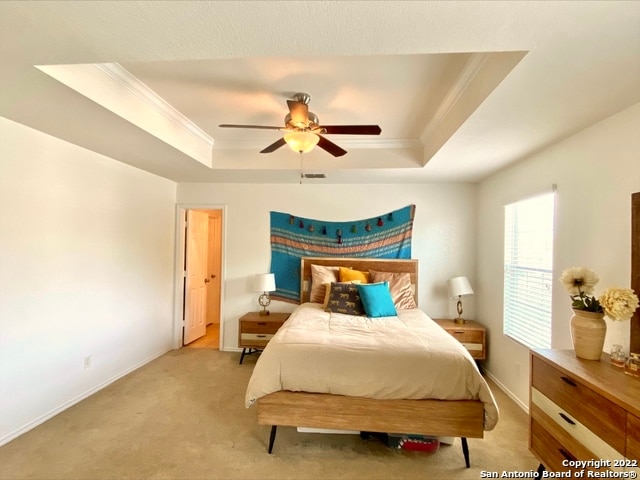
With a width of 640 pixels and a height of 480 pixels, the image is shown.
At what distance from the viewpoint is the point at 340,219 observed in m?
4.22

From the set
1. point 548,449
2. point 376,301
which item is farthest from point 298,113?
point 548,449

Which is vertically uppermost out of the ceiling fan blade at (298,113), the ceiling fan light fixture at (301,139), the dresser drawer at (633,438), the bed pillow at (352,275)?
the ceiling fan blade at (298,113)

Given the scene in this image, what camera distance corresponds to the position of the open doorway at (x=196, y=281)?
4.40 meters

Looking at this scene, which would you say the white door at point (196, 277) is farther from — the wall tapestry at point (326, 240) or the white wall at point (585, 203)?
the white wall at point (585, 203)

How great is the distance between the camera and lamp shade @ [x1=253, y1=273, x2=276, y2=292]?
3.93 m

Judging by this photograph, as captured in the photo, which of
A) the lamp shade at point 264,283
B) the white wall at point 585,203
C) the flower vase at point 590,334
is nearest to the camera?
the flower vase at point 590,334

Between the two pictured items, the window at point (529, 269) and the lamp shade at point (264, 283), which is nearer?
the window at point (529, 269)

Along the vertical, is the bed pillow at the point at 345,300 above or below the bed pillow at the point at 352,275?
below

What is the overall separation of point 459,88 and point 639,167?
3.65 feet

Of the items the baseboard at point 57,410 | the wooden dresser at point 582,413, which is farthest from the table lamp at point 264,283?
the wooden dresser at point 582,413

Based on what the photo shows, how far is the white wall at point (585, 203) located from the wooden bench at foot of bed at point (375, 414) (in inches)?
39.4

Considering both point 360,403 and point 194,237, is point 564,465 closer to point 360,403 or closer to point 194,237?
point 360,403

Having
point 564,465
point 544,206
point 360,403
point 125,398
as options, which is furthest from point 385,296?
point 125,398

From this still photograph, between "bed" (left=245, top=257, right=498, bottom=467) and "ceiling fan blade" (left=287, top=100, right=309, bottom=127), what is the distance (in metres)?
1.58
